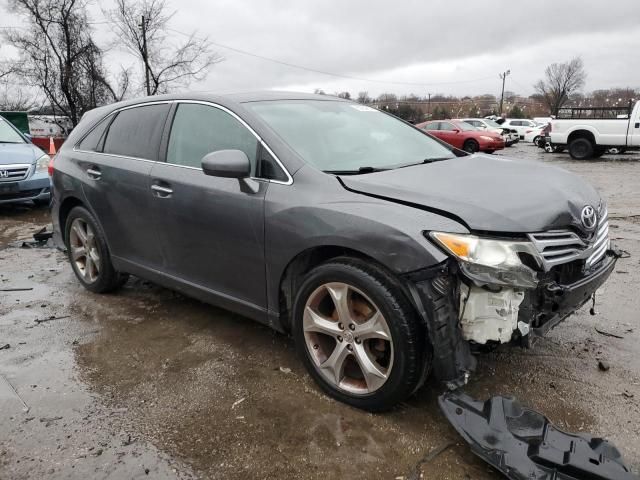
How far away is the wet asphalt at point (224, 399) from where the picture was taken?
2.36 m

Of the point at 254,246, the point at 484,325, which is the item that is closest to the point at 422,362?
the point at 484,325

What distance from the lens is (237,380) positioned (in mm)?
3057

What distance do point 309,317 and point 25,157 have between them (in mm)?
7255

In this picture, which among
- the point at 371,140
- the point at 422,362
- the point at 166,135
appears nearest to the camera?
the point at 422,362

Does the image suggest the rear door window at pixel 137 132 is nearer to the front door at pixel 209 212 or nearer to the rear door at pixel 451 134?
the front door at pixel 209 212

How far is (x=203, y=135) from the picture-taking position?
3439 mm

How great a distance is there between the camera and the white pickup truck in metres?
16.1

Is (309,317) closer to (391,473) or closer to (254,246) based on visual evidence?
(254,246)

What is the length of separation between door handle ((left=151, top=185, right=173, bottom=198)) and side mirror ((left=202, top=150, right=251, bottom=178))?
64 cm

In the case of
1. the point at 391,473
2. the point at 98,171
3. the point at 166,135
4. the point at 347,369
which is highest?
the point at 166,135

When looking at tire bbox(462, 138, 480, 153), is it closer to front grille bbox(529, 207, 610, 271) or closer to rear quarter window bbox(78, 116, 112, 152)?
rear quarter window bbox(78, 116, 112, 152)

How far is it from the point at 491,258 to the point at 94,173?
3246mm

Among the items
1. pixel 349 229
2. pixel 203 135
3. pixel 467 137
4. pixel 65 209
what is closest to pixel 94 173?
pixel 65 209

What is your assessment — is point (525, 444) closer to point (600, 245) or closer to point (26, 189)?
point (600, 245)
